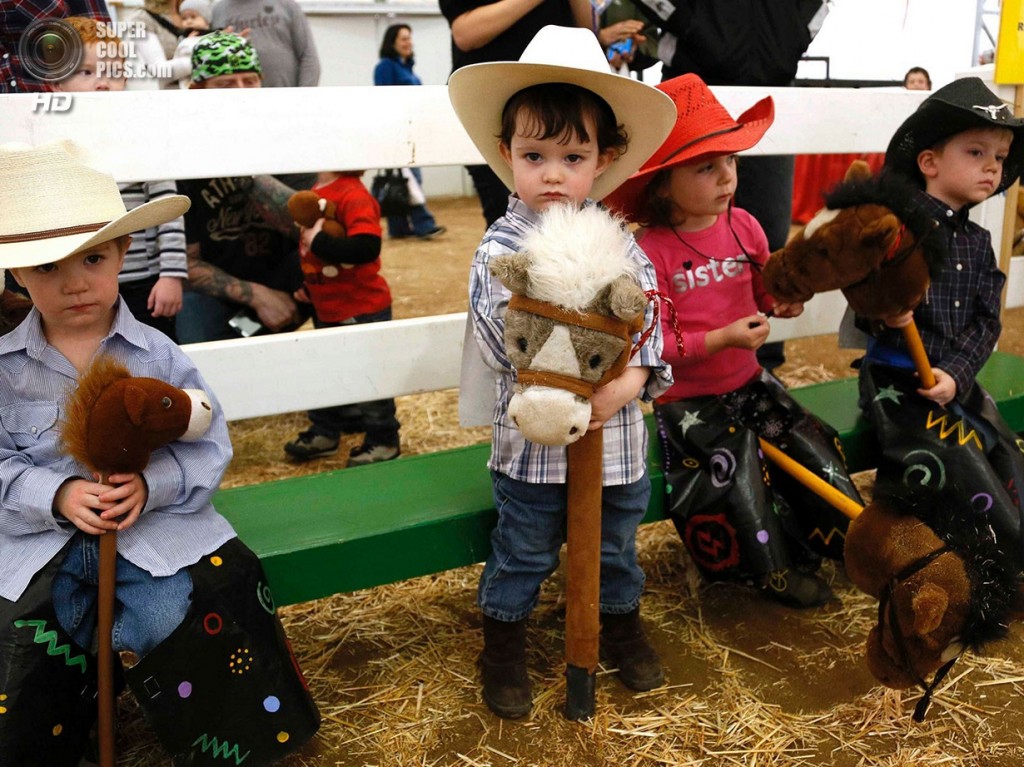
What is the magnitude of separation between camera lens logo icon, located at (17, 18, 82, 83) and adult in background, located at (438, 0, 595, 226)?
1.00 metres

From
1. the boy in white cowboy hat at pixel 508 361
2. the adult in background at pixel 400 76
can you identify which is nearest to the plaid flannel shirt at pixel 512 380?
the boy in white cowboy hat at pixel 508 361

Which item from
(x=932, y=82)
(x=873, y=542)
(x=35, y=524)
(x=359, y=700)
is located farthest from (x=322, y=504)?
(x=932, y=82)

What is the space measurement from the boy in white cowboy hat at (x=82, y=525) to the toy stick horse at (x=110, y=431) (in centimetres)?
4

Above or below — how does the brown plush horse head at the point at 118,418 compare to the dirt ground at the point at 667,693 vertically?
above

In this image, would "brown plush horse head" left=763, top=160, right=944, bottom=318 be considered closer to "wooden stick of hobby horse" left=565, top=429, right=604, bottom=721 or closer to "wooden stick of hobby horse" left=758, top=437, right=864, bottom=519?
"wooden stick of hobby horse" left=758, top=437, right=864, bottom=519

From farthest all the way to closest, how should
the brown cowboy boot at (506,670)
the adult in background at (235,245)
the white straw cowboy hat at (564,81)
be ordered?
the adult in background at (235,245), the brown cowboy boot at (506,670), the white straw cowboy hat at (564,81)

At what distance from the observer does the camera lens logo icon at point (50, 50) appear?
2404 mm

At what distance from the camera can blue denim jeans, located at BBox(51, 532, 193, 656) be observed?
1.48 metres

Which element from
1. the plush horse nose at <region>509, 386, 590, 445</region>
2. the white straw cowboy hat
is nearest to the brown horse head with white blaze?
the plush horse nose at <region>509, 386, 590, 445</region>

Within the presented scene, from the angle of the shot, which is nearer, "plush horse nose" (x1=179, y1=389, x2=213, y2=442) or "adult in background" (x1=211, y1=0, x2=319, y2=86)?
"plush horse nose" (x1=179, y1=389, x2=213, y2=442)

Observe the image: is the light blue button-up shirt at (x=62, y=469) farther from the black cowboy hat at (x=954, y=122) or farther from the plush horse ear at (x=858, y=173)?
the black cowboy hat at (x=954, y=122)

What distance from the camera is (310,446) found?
3.36 meters

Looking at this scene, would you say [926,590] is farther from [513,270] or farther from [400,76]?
[400,76]

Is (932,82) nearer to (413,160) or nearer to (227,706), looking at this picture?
(413,160)
